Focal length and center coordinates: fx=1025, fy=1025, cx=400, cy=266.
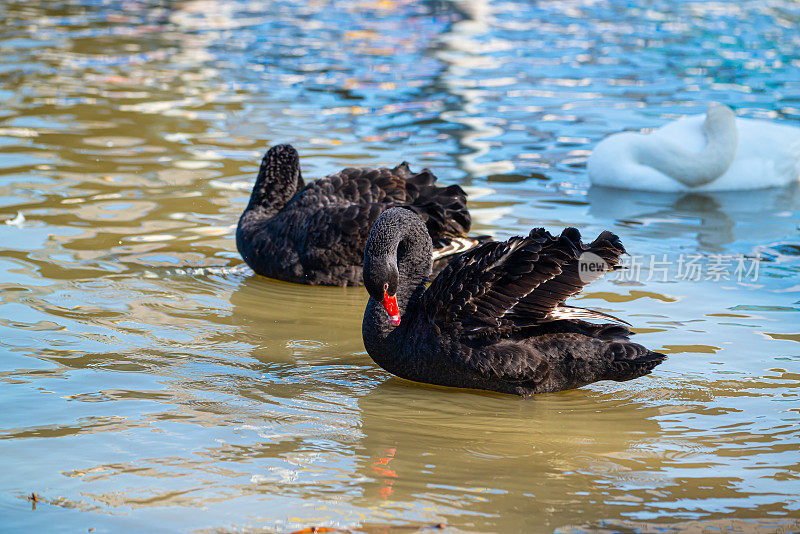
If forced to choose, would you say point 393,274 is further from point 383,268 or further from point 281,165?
point 281,165

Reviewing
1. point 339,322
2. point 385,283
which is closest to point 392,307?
point 385,283

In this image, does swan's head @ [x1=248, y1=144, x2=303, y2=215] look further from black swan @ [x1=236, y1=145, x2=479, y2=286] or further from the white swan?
the white swan

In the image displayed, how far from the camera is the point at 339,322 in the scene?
6.91 meters

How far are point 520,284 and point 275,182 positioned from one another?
3.34 meters

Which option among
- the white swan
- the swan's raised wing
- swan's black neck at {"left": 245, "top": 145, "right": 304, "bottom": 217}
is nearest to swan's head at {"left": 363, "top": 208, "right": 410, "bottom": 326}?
the swan's raised wing

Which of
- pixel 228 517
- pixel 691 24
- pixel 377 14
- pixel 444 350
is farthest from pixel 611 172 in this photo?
pixel 377 14

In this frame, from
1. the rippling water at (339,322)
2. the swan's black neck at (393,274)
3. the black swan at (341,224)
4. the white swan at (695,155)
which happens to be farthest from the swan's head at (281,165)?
the white swan at (695,155)

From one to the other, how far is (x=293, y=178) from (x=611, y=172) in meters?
3.45

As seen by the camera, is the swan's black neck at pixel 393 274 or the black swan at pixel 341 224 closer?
the swan's black neck at pixel 393 274

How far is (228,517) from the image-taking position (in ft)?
13.5

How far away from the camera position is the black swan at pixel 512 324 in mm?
5391

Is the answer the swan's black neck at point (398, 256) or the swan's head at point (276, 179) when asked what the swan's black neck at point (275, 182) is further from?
the swan's black neck at point (398, 256)

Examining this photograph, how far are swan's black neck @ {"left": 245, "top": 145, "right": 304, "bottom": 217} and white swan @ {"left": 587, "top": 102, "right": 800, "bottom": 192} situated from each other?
3.41 meters

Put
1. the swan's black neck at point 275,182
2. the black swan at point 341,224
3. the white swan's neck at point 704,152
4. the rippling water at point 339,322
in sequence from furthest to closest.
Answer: the white swan's neck at point 704,152 < the swan's black neck at point 275,182 < the black swan at point 341,224 < the rippling water at point 339,322
